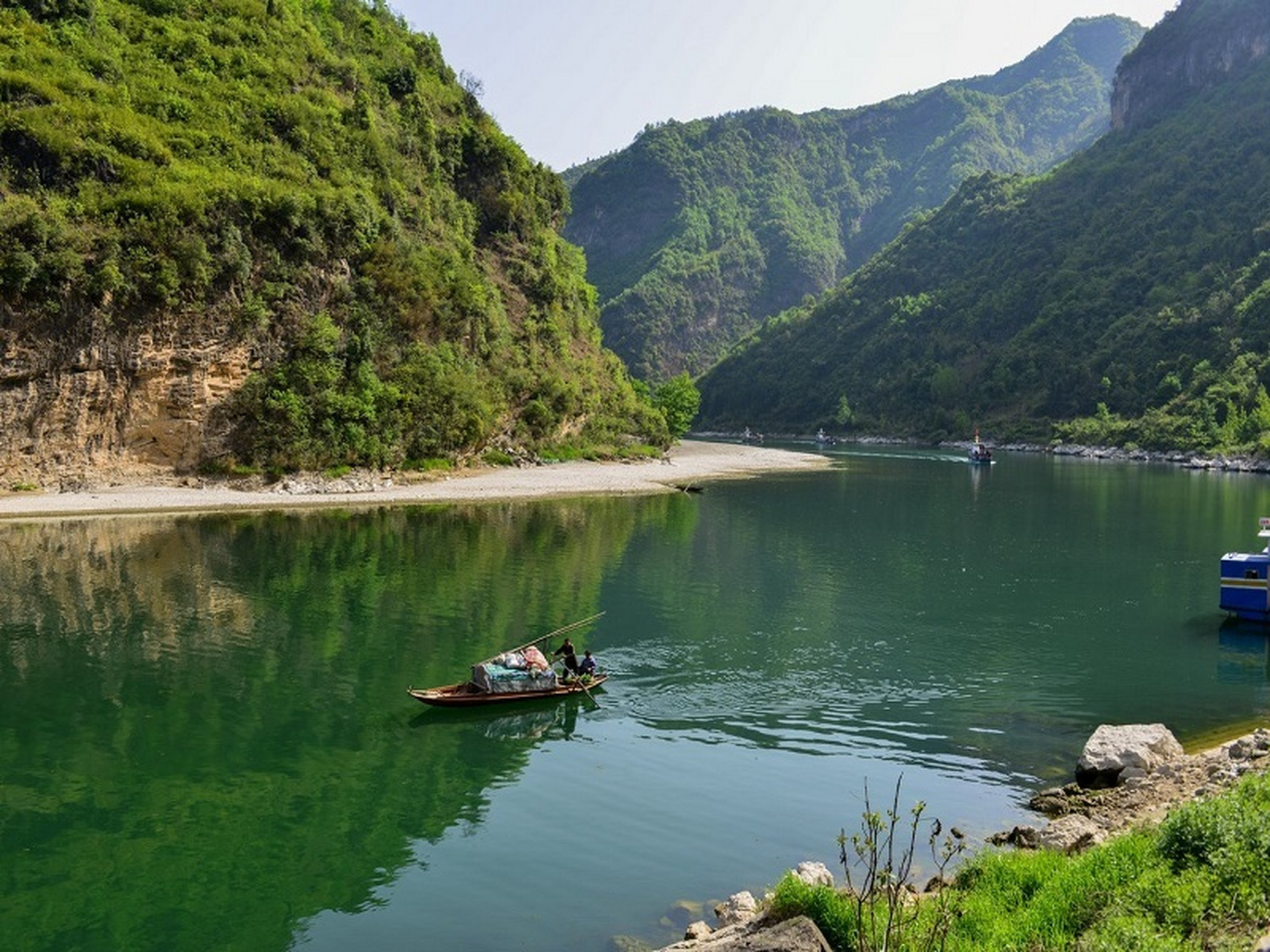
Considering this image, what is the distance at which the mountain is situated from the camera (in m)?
137

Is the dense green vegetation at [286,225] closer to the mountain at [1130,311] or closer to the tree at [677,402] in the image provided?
the tree at [677,402]

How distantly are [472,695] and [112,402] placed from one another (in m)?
47.9

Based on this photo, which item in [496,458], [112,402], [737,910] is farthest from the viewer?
[496,458]

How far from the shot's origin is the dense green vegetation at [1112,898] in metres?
9.99

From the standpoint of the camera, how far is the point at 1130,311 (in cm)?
15788

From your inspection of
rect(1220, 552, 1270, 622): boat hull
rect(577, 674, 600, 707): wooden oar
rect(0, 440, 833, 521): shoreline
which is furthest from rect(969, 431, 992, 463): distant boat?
rect(577, 674, 600, 707): wooden oar

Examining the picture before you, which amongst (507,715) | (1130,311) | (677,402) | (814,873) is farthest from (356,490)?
(1130,311)

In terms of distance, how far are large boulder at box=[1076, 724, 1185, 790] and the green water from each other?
1.24 meters

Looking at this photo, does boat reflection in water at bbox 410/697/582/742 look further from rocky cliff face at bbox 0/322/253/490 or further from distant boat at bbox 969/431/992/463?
distant boat at bbox 969/431/992/463

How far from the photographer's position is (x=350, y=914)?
1454 centimetres

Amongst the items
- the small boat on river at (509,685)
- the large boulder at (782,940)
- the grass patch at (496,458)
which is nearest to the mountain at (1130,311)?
the grass patch at (496,458)

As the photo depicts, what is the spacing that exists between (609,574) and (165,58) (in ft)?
191

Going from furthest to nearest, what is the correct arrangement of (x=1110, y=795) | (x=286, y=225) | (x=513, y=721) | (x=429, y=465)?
(x=429, y=465) → (x=286, y=225) → (x=513, y=721) → (x=1110, y=795)

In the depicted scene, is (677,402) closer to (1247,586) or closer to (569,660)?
(1247,586)
